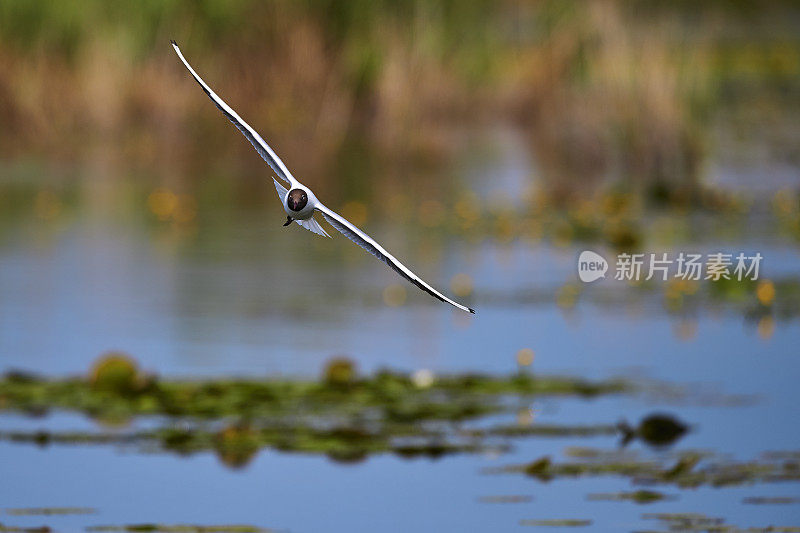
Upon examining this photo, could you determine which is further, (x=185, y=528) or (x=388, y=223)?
(x=388, y=223)

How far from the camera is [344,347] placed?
422 inches

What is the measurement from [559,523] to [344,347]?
406 cm

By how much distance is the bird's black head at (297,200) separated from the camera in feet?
14.3

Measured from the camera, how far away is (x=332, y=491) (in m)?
7.41

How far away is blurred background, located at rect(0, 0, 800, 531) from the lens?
774 cm

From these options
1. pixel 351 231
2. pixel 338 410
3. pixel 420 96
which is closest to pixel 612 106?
pixel 420 96

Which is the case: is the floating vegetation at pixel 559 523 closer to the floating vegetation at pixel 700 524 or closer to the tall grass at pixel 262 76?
the floating vegetation at pixel 700 524

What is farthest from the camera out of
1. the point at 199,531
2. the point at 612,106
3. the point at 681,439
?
the point at 612,106

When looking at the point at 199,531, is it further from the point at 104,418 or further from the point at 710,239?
the point at 710,239

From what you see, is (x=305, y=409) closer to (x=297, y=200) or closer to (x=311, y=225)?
(x=311, y=225)

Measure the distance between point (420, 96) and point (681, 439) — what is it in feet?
64.5
